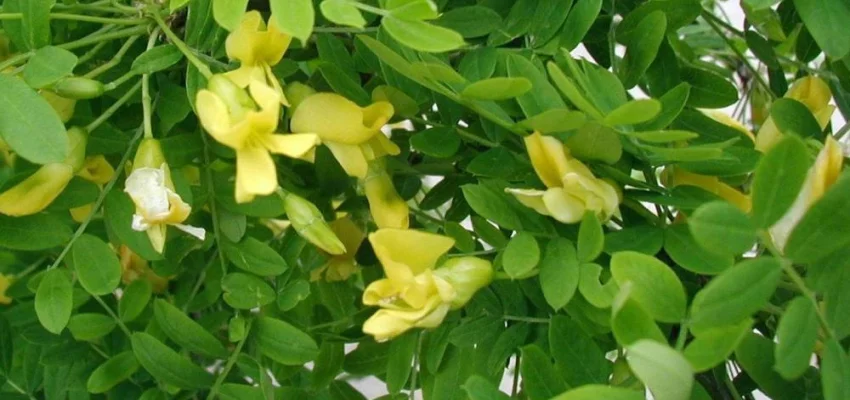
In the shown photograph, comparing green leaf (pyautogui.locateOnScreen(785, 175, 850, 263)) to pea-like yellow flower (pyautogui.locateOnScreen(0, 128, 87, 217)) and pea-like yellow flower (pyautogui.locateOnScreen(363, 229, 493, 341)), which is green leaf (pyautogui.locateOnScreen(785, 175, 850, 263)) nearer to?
pea-like yellow flower (pyautogui.locateOnScreen(363, 229, 493, 341))

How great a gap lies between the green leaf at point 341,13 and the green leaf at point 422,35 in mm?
15

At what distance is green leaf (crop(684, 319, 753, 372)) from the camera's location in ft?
0.91

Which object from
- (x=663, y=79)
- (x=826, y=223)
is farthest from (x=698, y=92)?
(x=826, y=223)

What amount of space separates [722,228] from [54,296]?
0.25m

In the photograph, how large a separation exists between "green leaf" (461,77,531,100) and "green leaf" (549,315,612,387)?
76 mm

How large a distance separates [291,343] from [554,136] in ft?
0.46

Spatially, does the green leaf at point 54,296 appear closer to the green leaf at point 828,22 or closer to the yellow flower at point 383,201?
the yellow flower at point 383,201

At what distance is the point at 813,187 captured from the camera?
1.04 ft

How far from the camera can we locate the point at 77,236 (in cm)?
41

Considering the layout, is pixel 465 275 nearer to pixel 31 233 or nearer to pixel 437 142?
pixel 437 142

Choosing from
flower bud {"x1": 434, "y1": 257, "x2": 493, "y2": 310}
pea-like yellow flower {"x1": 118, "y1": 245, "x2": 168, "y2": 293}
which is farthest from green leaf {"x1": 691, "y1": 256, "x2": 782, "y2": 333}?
pea-like yellow flower {"x1": 118, "y1": 245, "x2": 168, "y2": 293}

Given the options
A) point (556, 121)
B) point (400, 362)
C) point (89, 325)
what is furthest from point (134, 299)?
point (556, 121)

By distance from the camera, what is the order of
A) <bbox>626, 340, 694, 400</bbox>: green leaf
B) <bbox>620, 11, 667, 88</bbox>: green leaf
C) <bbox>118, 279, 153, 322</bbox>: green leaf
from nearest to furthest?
<bbox>626, 340, 694, 400</bbox>: green leaf, <bbox>620, 11, 667, 88</bbox>: green leaf, <bbox>118, 279, 153, 322</bbox>: green leaf

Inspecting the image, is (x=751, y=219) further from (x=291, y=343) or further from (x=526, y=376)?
(x=291, y=343)
